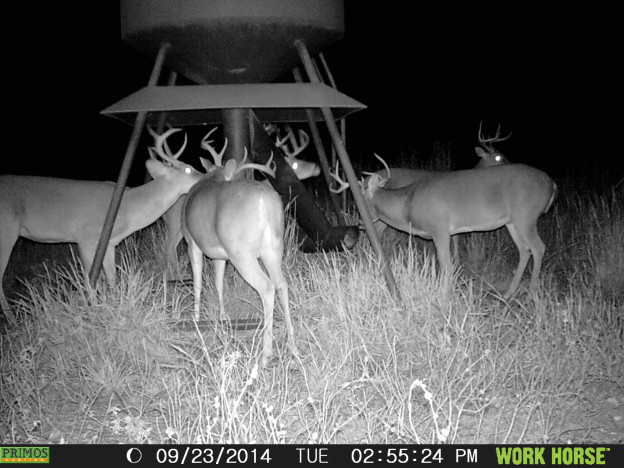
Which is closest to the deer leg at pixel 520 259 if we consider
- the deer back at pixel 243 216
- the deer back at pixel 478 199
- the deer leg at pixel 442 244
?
the deer back at pixel 478 199

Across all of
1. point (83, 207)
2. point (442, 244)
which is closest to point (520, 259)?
point (442, 244)

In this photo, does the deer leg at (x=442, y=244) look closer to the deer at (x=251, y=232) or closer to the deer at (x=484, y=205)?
the deer at (x=484, y=205)

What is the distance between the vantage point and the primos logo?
3.40 m

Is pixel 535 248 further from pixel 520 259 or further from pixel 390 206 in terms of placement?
pixel 390 206

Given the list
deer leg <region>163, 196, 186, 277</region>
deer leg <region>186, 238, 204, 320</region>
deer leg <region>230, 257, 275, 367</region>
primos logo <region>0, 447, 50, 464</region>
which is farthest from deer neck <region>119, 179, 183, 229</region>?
primos logo <region>0, 447, 50, 464</region>

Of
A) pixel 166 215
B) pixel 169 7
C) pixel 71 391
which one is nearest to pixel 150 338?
pixel 71 391

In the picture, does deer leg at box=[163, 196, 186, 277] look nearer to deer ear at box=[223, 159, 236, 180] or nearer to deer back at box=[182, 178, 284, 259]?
deer ear at box=[223, 159, 236, 180]

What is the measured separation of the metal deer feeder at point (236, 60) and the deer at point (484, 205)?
5.49 feet

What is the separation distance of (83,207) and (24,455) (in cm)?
430

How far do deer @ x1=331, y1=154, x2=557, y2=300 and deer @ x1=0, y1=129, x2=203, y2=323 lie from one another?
1.78 metres

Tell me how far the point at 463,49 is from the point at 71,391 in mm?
34236

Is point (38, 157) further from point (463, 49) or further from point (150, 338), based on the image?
point (150, 338)

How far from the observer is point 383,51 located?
37688 mm

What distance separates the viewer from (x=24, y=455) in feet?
11.3
